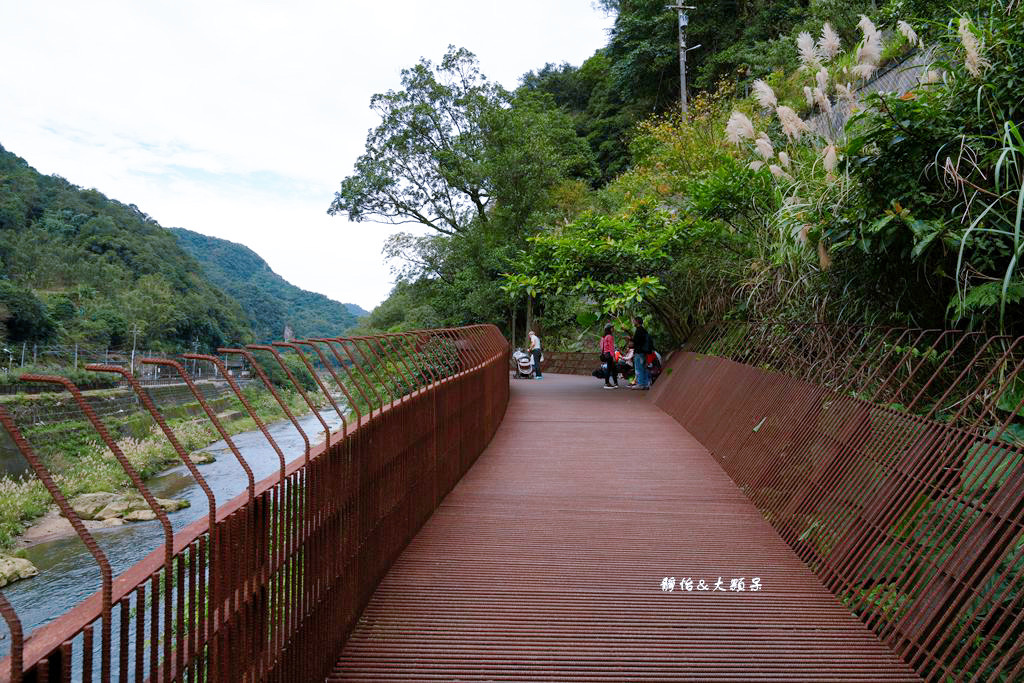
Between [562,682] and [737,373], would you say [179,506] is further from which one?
[562,682]

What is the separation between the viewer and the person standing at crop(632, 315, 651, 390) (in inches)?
534

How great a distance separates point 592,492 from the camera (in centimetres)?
597

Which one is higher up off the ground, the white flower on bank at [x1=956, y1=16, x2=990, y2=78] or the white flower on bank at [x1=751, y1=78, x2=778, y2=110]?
the white flower on bank at [x1=751, y1=78, x2=778, y2=110]

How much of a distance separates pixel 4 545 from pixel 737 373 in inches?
566

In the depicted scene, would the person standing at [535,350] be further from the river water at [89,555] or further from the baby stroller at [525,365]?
the river water at [89,555]

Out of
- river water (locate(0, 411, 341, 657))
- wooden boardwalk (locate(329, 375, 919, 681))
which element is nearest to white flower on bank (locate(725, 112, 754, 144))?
wooden boardwalk (locate(329, 375, 919, 681))

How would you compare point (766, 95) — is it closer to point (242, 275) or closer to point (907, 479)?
point (907, 479)

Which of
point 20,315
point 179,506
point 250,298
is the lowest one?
point 179,506

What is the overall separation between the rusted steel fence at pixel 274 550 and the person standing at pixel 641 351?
8877mm

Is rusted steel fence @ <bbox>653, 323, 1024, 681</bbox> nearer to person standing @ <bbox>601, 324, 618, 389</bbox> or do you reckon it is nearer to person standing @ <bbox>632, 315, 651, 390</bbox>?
person standing @ <bbox>632, 315, 651, 390</bbox>

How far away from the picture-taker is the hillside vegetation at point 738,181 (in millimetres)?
4516

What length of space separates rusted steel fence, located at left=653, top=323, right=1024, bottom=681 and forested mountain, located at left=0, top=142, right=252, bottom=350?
13.7 feet

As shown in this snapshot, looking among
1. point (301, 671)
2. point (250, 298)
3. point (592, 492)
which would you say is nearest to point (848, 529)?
point (592, 492)

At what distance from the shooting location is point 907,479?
3.45 meters
